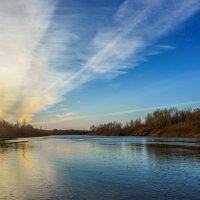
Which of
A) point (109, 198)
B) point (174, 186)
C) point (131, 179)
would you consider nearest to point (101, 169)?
point (131, 179)

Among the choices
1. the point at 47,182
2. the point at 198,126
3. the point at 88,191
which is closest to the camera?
the point at 88,191

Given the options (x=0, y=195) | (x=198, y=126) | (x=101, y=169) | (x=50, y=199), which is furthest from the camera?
(x=198, y=126)

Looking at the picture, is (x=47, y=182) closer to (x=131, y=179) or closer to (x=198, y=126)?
(x=131, y=179)

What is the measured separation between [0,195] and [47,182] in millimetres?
5439

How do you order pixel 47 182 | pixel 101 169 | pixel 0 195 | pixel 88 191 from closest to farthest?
1. pixel 0 195
2. pixel 88 191
3. pixel 47 182
4. pixel 101 169

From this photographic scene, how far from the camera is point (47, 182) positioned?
26031mm

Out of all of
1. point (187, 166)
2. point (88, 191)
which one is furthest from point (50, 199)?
point (187, 166)

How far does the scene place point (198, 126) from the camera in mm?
170875

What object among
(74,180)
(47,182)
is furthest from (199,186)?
(47,182)

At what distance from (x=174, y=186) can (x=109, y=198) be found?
6.56 metres

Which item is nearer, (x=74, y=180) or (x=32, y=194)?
(x=32, y=194)

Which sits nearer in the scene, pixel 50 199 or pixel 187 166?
pixel 50 199

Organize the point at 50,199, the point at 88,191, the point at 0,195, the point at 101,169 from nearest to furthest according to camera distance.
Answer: the point at 50,199 < the point at 0,195 < the point at 88,191 < the point at 101,169

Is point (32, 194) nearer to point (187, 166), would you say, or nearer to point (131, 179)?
point (131, 179)
